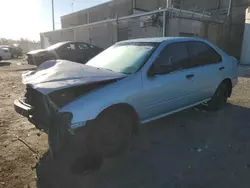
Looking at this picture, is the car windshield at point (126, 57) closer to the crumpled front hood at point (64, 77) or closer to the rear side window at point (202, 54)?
the crumpled front hood at point (64, 77)

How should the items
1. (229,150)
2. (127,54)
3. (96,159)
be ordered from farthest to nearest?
(127,54), (229,150), (96,159)

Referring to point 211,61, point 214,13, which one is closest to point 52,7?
point 214,13

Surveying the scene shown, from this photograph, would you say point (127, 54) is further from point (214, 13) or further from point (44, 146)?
point (214, 13)

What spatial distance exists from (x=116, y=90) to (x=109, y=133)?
1.95ft

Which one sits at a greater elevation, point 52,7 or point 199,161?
point 52,7

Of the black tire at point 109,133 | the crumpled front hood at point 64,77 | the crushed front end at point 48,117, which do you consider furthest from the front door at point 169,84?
the crushed front end at point 48,117

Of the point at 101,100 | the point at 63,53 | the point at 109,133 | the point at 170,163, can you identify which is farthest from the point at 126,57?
the point at 63,53

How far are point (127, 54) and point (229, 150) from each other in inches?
87.5

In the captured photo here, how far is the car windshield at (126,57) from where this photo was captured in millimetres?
3453

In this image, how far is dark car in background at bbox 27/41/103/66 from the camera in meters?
11.5

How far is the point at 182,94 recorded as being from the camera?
3.96 meters

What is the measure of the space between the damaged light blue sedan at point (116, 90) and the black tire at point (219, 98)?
1.65ft

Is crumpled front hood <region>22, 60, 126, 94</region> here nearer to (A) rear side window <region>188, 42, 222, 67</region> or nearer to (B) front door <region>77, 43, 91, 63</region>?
(A) rear side window <region>188, 42, 222, 67</region>

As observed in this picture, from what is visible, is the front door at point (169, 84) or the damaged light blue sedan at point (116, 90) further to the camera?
the front door at point (169, 84)
